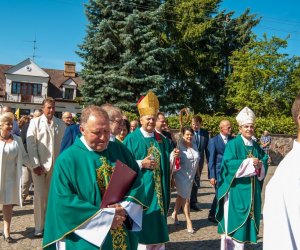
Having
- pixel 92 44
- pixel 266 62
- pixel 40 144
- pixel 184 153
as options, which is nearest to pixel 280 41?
pixel 266 62

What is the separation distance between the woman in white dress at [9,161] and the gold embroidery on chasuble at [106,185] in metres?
3.65

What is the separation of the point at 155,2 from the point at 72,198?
2209cm

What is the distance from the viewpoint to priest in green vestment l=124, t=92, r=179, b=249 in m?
5.18

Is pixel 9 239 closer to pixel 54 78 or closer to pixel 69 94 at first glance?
pixel 69 94

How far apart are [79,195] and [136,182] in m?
0.52

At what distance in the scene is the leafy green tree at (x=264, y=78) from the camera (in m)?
28.5

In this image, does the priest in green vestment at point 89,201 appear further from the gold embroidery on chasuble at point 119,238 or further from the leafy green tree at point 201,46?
the leafy green tree at point 201,46

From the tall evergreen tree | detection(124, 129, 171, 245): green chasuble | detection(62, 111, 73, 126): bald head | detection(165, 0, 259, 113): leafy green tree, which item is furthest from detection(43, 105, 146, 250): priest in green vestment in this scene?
detection(165, 0, 259, 113): leafy green tree

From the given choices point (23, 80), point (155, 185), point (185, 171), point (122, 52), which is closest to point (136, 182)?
point (155, 185)

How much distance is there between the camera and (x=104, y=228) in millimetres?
3131

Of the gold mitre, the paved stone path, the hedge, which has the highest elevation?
the hedge

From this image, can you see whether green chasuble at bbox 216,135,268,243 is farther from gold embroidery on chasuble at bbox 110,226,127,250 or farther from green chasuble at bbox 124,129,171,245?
gold embroidery on chasuble at bbox 110,226,127,250

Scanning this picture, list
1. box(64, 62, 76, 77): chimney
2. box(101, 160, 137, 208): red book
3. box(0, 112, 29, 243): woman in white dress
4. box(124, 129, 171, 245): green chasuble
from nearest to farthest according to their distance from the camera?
box(101, 160, 137, 208): red book < box(124, 129, 171, 245): green chasuble < box(0, 112, 29, 243): woman in white dress < box(64, 62, 76, 77): chimney

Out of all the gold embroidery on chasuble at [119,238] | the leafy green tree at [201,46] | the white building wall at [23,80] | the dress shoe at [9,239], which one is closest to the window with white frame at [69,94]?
the white building wall at [23,80]
